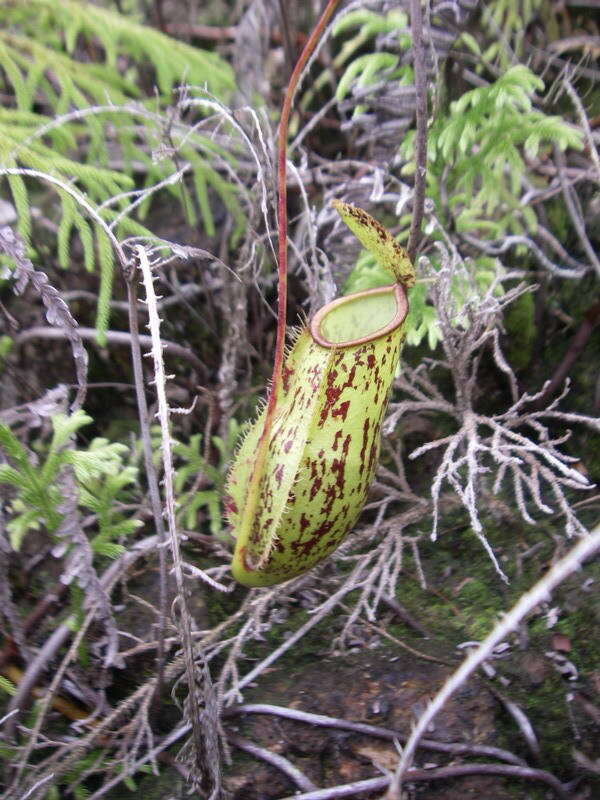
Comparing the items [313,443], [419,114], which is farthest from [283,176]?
[313,443]

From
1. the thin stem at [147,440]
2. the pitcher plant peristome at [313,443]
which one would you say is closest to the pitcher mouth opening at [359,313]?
the pitcher plant peristome at [313,443]

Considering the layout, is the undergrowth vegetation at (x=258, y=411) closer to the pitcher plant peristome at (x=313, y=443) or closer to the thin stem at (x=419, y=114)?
the thin stem at (x=419, y=114)

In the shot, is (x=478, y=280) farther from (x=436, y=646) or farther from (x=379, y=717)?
(x=379, y=717)

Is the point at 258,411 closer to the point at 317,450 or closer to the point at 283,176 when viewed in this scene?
the point at 317,450

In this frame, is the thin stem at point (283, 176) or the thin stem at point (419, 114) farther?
the thin stem at point (419, 114)

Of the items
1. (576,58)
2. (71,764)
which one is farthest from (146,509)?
(576,58)

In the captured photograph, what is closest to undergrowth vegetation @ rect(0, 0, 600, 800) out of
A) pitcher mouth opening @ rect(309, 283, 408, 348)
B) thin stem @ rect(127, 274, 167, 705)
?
thin stem @ rect(127, 274, 167, 705)
